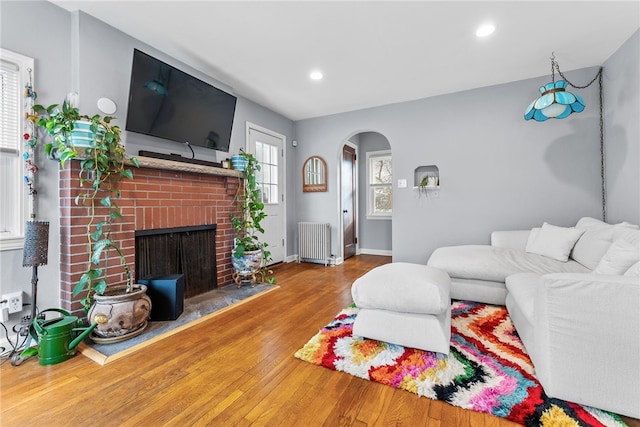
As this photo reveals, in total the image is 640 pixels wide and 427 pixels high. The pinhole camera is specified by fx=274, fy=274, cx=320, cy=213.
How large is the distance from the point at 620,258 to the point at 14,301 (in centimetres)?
387

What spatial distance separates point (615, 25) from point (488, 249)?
7.19 ft

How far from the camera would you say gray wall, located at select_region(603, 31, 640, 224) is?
8.15 ft

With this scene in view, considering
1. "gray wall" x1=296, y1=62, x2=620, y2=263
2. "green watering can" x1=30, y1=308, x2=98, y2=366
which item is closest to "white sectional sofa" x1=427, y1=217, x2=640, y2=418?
"gray wall" x1=296, y1=62, x2=620, y2=263

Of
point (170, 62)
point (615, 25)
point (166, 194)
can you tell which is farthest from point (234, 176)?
point (615, 25)

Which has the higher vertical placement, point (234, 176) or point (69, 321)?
point (234, 176)

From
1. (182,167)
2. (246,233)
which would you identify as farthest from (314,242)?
(182,167)

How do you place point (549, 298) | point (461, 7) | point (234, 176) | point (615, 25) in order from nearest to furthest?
point (549, 298)
point (461, 7)
point (615, 25)
point (234, 176)

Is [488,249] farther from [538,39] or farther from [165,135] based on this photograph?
[165,135]

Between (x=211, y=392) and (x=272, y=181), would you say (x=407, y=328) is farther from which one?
(x=272, y=181)

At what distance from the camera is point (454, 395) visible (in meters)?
1.38

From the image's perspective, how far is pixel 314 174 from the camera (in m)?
4.78

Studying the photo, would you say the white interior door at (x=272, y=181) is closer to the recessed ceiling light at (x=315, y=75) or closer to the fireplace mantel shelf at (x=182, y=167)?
the fireplace mantel shelf at (x=182, y=167)

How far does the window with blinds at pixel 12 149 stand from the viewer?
1834 mm

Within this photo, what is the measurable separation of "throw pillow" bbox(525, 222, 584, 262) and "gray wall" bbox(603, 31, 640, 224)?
56cm
